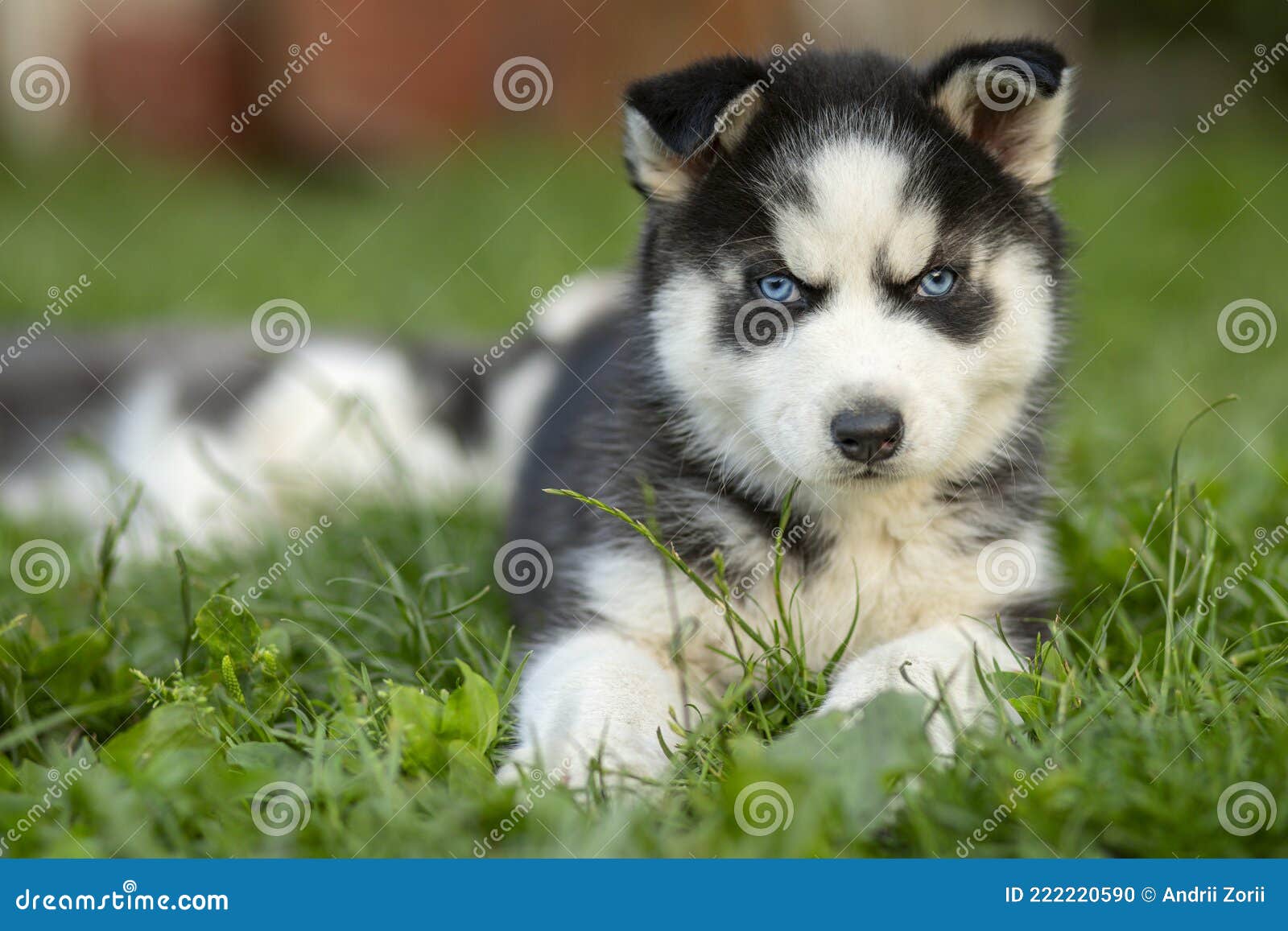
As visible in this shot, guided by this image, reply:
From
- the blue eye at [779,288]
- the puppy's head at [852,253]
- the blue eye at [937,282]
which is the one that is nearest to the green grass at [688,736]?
the puppy's head at [852,253]

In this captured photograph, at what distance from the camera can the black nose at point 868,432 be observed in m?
2.64

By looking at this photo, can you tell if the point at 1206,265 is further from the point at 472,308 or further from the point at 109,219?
the point at 109,219

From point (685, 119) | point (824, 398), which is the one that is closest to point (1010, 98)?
point (685, 119)

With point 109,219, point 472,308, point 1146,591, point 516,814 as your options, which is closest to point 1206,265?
point 472,308

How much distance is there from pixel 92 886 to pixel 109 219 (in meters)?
9.95

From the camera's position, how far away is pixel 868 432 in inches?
104

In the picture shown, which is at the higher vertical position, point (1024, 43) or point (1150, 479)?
point (1024, 43)

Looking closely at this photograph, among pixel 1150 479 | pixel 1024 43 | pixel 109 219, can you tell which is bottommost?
pixel 109 219

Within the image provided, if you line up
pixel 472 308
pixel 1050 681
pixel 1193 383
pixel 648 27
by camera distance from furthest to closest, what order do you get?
pixel 648 27, pixel 472 308, pixel 1193 383, pixel 1050 681

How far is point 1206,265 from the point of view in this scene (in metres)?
8.55

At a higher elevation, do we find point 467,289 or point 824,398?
point 824,398

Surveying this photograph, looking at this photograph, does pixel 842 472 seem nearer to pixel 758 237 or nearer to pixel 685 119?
pixel 758 237

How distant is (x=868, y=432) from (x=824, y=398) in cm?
13

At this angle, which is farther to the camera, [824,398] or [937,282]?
[937,282]
